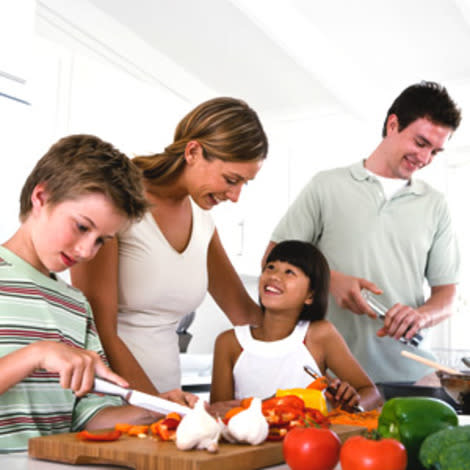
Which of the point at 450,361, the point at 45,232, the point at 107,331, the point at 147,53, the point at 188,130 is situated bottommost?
the point at 450,361

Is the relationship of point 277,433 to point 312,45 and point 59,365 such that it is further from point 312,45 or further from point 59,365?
point 312,45

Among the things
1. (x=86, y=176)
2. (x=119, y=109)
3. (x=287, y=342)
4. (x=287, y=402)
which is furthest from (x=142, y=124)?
(x=287, y=402)

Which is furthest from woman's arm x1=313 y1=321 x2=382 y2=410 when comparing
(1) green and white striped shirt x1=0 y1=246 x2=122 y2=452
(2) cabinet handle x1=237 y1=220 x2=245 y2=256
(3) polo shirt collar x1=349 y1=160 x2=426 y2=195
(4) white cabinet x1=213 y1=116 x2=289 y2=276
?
(2) cabinet handle x1=237 y1=220 x2=245 y2=256

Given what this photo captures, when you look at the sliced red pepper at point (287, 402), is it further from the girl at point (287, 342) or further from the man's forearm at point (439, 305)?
the man's forearm at point (439, 305)

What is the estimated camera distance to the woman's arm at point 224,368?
178 centimetres

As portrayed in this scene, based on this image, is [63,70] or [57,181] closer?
[57,181]

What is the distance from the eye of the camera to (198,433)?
2.71 ft

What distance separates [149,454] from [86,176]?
53 centimetres

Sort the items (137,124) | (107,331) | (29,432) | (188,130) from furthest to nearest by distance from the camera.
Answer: (137,124) → (188,130) → (107,331) → (29,432)

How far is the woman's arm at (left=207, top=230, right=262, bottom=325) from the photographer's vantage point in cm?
176

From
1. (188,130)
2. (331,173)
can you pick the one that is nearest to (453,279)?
(331,173)

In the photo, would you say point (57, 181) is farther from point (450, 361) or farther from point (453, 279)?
point (450, 361)

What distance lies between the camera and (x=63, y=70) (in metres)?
2.23

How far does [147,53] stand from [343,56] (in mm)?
1084
